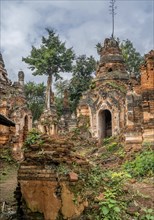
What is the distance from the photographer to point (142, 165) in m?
11.0

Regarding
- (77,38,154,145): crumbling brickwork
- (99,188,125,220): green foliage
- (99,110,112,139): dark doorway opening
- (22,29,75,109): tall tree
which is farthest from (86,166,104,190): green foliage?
(22,29,75,109): tall tree

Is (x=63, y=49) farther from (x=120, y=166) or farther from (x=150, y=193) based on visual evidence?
(x=150, y=193)

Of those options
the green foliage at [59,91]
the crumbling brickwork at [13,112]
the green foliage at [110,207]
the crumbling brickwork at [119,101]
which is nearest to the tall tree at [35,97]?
the green foliage at [59,91]

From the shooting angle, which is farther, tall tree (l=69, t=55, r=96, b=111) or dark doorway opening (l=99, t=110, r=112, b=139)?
tall tree (l=69, t=55, r=96, b=111)

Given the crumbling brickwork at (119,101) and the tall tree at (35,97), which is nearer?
the crumbling brickwork at (119,101)

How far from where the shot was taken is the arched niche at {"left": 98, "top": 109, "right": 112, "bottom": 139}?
67.3 ft

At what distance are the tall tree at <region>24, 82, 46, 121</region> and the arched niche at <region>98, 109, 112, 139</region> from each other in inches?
715

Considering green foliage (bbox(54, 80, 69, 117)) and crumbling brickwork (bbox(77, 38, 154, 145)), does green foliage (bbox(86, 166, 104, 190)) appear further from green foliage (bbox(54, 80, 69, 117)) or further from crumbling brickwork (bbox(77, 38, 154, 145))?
green foliage (bbox(54, 80, 69, 117))

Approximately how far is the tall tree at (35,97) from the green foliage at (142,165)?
1087 inches

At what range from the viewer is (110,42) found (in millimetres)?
23672

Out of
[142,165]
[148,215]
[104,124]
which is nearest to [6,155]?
[104,124]

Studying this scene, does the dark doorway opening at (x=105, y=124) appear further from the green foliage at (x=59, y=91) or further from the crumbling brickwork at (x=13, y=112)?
the green foliage at (x=59, y=91)

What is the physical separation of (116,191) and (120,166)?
6.20 metres

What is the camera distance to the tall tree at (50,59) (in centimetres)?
3275
